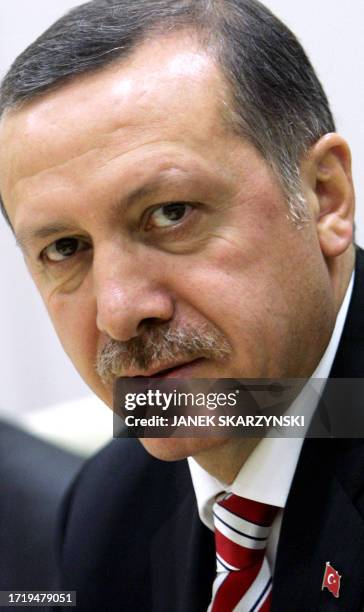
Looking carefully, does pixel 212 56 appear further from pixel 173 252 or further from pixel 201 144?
pixel 173 252

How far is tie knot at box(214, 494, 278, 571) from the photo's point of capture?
1104 mm

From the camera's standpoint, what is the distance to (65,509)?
1.46m

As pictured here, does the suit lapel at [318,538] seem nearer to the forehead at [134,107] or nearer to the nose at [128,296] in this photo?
the nose at [128,296]

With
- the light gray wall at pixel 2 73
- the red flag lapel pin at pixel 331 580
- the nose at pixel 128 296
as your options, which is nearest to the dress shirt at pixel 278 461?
the red flag lapel pin at pixel 331 580

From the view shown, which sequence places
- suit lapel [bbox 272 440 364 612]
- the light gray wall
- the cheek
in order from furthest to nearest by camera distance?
the light gray wall
the cheek
suit lapel [bbox 272 440 364 612]

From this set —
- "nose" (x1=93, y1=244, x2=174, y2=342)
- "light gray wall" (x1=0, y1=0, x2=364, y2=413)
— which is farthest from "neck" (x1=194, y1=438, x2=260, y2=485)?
"light gray wall" (x1=0, y1=0, x2=364, y2=413)

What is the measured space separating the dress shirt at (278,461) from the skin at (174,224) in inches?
1.6

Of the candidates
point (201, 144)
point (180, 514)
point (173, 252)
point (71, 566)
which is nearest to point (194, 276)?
point (173, 252)

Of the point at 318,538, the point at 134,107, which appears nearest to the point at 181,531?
the point at 318,538

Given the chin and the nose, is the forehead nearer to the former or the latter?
the nose

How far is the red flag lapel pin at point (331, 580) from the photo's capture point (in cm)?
99

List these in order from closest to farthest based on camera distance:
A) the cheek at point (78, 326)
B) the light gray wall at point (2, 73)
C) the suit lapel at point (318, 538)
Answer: the suit lapel at point (318, 538) < the cheek at point (78, 326) < the light gray wall at point (2, 73)

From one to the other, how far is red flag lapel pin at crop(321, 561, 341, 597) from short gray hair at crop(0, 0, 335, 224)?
386 mm

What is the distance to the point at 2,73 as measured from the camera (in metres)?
1.59
